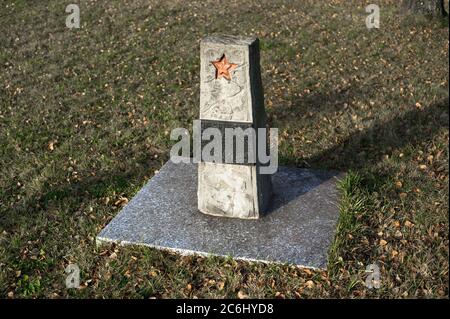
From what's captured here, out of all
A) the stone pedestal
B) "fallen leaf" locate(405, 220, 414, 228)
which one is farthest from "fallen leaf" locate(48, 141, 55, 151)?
"fallen leaf" locate(405, 220, 414, 228)

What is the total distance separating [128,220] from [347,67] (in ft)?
21.2

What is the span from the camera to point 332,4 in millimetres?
14641

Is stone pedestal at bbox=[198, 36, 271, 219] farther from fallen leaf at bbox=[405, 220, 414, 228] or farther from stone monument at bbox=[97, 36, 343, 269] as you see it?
fallen leaf at bbox=[405, 220, 414, 228]

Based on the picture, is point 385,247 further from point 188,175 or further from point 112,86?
point 112,86

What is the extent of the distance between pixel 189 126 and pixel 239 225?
3034mm

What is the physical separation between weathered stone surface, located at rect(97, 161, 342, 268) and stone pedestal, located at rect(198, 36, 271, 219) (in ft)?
0.65

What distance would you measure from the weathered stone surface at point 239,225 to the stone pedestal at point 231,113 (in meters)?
0.20

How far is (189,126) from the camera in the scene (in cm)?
843

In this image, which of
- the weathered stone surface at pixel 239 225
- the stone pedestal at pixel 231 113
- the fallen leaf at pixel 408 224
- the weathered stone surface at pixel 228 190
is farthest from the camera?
the fallen leaf at pixel 408 224

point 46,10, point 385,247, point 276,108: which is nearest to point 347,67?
point 276,108

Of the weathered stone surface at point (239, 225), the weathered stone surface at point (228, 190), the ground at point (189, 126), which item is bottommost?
the ground at point (189, 126)

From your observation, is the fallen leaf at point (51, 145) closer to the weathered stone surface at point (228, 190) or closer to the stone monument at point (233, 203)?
the stone monument at point (233, 203)

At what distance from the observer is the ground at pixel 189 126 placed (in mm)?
5166

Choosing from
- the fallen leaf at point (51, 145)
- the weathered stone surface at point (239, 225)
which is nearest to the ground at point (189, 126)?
the fallen leaf at point (51, 145)
